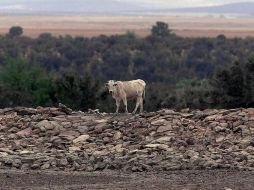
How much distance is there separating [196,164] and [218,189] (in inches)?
108

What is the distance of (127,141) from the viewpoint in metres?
18.1

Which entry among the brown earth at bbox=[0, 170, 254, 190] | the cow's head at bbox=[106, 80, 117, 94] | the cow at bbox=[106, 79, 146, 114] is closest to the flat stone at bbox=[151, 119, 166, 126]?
the cow at bbox=[106, 79, 146, 114]

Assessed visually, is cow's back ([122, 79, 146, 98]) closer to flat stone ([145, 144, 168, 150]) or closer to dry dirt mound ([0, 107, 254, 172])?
dry dirt mound ([0, 107, 254, 172])

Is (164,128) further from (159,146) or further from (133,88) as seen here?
(133,88)

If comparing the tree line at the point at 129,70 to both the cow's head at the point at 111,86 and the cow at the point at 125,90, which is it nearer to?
the cow at the point at 125,90

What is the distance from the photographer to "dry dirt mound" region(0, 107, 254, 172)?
1608 centimetres

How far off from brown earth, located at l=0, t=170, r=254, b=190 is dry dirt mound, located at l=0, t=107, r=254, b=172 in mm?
529

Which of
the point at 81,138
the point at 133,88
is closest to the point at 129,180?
the point at 81,138

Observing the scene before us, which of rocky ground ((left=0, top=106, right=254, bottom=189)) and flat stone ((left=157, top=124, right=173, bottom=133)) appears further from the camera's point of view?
flat stone ((left=157, top=124, right=173, bottom=133))

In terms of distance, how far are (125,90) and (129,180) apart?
305 inches

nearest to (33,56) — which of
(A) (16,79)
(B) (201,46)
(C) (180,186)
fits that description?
(B) (201,46)

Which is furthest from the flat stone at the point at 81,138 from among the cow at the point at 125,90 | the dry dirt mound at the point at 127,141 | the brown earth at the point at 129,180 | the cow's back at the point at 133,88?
the cow's back at the point at 133,88

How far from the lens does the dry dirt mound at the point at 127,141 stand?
52.7 feet

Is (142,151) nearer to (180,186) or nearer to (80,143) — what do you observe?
(80,143)
